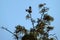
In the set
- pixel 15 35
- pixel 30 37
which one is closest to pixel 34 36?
pixel 30 37

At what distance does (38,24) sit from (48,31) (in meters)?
0.09

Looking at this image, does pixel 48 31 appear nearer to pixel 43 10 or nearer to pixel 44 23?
pixel 44 23

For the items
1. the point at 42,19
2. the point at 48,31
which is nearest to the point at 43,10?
the point at 42,19

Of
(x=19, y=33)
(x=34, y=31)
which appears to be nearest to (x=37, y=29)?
(x=34, y=31)

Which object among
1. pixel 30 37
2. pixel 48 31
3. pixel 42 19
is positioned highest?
pixel 42 19

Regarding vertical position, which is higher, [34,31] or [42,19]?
[42,19]

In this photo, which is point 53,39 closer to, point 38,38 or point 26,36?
point 38,38

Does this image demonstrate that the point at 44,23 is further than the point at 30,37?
Yes

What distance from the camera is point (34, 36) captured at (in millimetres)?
1455

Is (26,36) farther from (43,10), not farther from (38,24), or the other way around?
(43,10)

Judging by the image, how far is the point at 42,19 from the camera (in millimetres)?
Answer: 1649

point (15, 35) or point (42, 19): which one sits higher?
point (42, 19)

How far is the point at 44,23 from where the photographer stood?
5.20ft

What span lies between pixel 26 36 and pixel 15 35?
10 centimetres
